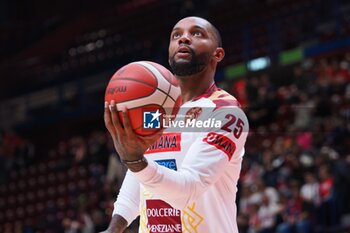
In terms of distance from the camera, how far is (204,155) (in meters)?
3.86

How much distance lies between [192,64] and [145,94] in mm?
706

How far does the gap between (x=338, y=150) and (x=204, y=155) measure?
9.78 meters

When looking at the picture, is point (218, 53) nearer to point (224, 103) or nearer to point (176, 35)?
point (176, 35)

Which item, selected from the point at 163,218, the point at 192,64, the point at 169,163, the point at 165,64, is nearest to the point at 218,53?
the point at 192,64

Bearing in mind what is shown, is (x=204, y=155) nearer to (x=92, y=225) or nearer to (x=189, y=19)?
(x=189, y=19)

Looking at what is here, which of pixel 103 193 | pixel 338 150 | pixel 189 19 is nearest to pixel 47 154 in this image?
pixel 103 193

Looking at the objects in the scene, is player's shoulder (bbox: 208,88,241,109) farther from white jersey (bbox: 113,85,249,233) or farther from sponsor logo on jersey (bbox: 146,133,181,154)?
sponsor logo on jersey (bbox: 146,133,181,154)

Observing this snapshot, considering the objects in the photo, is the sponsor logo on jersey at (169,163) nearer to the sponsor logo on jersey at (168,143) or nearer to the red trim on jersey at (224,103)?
the sponsor logo on jersey at (168,143)

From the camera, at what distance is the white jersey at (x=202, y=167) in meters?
3.87

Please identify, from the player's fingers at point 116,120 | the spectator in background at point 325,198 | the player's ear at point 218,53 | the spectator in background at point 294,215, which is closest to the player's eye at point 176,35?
the player's ear at point 218,53

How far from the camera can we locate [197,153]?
3.88 metres

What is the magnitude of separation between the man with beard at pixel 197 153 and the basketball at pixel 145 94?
28 cm

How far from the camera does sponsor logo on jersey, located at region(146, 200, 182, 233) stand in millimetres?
4195

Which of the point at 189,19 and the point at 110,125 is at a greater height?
the point at 189,19
